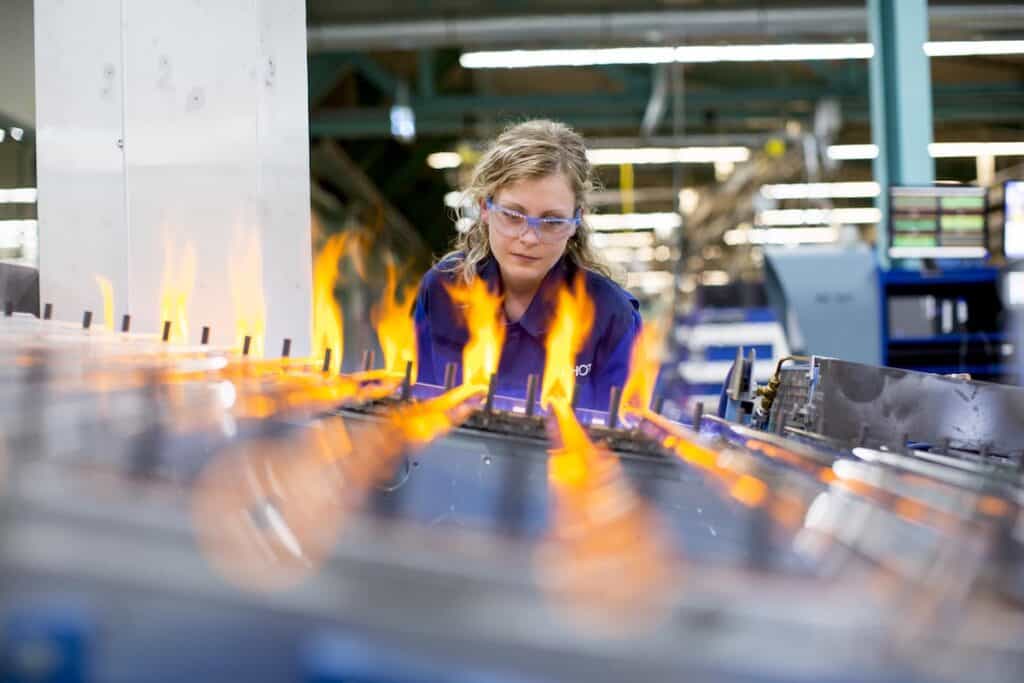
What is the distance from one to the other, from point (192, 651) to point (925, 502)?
2.03 ft

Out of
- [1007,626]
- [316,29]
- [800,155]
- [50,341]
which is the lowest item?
[1007,626]

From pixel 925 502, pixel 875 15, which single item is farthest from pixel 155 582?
pixel 875 15

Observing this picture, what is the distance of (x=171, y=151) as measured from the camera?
2.16 metres

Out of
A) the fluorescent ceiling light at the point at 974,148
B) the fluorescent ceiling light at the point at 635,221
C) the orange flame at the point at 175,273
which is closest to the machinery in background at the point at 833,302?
the orange flame at the point at 175,273

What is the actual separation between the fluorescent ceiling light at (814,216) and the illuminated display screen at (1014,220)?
6.81 m

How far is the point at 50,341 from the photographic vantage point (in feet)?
4.95

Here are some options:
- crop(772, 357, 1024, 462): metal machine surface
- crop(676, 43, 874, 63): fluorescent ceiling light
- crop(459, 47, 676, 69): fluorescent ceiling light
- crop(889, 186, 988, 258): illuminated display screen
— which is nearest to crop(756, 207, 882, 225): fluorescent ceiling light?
crop(676, 43, 874, 63): fluorescent ceiling light

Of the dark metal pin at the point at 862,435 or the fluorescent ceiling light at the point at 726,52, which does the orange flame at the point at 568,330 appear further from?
the fluorescent ceiling light at the point at 726,52

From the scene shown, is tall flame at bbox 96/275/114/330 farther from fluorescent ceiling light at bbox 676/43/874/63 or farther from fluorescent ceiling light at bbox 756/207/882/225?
fluorescent ceiling light at bbox 756/207/882/225

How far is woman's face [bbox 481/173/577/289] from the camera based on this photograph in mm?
1873

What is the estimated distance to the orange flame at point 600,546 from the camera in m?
0.58

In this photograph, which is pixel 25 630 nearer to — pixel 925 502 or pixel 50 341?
pixel 925 502

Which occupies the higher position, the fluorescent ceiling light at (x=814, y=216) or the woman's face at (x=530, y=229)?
the fluorescent ceiling light at (x=814, y=216)

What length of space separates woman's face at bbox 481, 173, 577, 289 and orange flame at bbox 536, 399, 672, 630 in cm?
77
